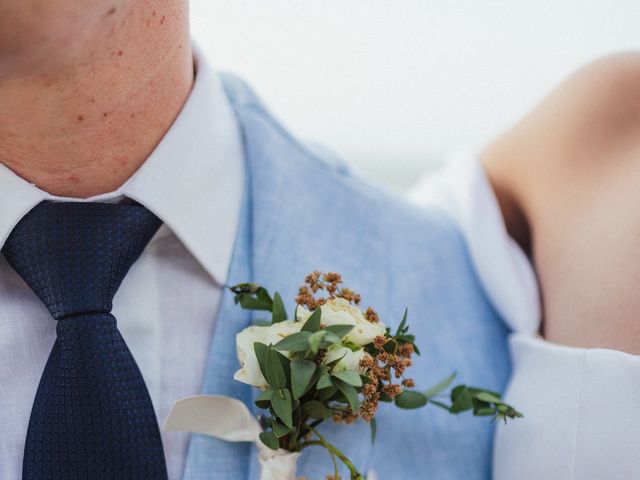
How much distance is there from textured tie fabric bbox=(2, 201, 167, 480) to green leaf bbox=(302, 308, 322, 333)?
0.23 metres

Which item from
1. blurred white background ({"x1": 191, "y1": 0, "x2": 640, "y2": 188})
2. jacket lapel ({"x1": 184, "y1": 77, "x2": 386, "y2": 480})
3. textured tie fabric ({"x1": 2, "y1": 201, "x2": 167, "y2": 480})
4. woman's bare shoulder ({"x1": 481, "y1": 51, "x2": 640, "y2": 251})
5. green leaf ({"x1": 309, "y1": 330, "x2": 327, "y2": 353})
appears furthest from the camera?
blurred white background ({"x1": 191, "y1": 0, "x2": 640, "y2": 188})

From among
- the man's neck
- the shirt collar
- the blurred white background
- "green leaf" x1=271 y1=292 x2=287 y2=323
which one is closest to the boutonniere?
"green leaf" x1=271 y1=292 x2=287 y2=323

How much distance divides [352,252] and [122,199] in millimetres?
352

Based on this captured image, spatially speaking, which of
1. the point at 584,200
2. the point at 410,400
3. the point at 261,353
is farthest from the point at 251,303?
the point at 584,200

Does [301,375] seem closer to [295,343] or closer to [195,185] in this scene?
[295,343]

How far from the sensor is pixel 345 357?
76 cm

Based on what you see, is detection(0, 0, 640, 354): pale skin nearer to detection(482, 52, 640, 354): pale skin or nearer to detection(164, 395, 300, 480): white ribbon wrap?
detection(482, 52, 640, 354): pale skin

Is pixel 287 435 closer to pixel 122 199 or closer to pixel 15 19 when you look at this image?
pixel 122 199

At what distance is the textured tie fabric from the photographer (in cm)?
80

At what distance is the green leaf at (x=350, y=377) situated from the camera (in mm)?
729

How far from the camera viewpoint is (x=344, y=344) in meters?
0.78

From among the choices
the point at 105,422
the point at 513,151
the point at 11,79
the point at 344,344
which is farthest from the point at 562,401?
the point at 11,79

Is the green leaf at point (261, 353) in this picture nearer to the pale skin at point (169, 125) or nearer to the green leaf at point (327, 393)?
the green leaf at point (327, 393)

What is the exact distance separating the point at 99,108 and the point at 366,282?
45 cm
